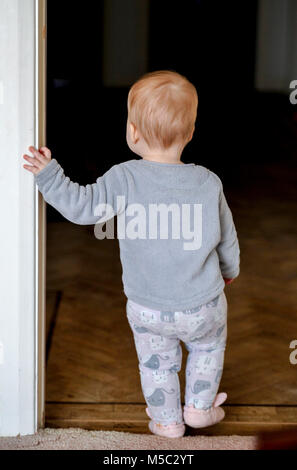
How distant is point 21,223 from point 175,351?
543 millimetres

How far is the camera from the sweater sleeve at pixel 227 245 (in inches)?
76.3

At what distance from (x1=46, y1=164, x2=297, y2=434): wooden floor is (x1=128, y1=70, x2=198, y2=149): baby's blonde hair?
88cm

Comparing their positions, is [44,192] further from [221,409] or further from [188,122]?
[221,409]

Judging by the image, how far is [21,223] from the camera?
6.31ft

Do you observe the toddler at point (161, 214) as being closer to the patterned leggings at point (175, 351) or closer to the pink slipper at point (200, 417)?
the patterned leggings at point (175, 351)

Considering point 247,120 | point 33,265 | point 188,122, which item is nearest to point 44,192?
point 33,265

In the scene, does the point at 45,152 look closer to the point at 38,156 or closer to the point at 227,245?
the point at 38,156

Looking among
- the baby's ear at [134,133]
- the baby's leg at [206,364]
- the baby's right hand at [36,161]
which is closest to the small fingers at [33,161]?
the baby's right hand at [36,161]

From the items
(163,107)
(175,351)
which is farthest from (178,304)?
(163,107)

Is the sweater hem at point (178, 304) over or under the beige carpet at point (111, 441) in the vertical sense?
over

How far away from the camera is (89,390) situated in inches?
92.7

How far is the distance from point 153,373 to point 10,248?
0.51 m

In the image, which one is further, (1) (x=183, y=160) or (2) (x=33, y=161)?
(1) (x=183, y=160)

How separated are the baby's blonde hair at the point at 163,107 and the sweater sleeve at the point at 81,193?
0.13 meters
